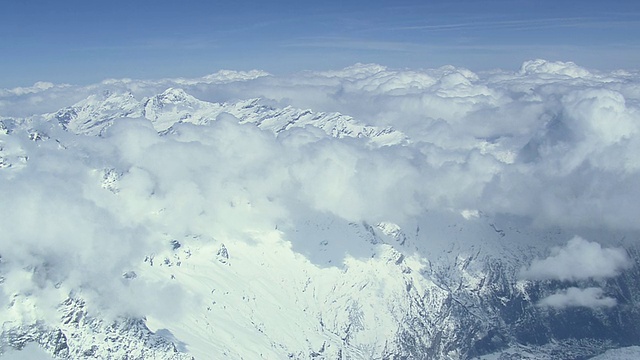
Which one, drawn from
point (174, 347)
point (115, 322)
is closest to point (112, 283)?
point (115, 322)

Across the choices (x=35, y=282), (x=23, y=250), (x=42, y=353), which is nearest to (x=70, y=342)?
(x=42, y=353)

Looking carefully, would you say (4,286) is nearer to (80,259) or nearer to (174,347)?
(80,259)

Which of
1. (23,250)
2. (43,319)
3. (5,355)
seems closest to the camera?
(5,355)

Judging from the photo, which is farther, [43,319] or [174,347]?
[174,347]

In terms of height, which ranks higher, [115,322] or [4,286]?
[4,286]

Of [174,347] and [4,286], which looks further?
[174,347]

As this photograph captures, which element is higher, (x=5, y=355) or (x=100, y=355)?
(x=5, y=355)

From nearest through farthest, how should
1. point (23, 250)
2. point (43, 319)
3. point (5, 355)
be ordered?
point (5, 355)
point (43, 319)
point (23, 250)

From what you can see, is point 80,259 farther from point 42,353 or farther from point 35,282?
point 42,353

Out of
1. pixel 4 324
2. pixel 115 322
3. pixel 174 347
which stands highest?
pixel 4 324
